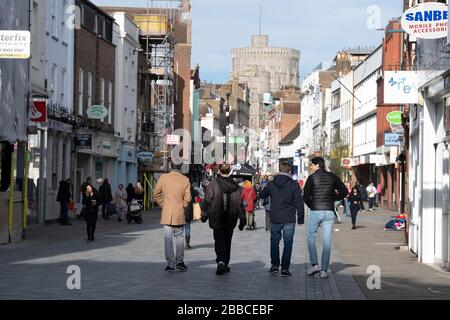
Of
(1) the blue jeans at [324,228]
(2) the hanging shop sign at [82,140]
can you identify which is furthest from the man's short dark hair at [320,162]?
(2) the hanging shop sign at [82,140]

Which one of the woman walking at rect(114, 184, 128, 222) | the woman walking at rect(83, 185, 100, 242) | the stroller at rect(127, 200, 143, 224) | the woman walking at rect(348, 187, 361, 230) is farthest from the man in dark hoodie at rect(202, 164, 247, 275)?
the woman walking at rect(114, 184, 128, 222)

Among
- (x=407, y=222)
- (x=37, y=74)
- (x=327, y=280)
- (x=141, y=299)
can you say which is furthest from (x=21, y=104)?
(x=141, y=299)

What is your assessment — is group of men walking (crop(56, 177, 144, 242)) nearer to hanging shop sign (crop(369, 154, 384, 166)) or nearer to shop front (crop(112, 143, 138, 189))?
shop front (crop(112, 143, 138, 189))

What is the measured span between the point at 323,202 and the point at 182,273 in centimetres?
257

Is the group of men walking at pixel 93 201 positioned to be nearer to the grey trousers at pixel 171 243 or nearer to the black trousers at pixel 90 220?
the black trousers at pixel 90 220

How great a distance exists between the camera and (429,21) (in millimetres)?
14844

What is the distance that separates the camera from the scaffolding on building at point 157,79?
194 feet

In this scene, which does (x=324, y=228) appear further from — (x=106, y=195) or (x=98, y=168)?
(x=98, y=168)

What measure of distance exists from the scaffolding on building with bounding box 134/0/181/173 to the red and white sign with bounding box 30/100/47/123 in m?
31.5

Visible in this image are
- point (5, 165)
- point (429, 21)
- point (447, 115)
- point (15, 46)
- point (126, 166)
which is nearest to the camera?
point (429, 21)

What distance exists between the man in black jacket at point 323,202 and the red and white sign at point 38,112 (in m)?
12.0

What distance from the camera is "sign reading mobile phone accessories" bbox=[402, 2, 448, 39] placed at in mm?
14648

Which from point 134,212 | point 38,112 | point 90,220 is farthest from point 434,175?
point 134,212

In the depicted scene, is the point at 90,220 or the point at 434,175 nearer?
the point at 434,175
